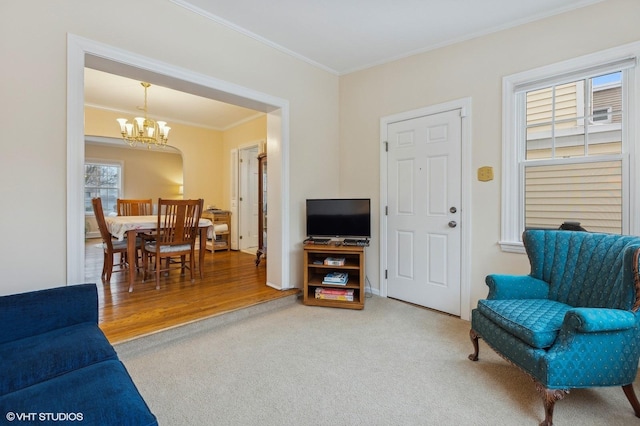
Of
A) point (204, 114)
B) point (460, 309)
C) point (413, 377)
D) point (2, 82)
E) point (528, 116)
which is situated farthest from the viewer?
point (204, 114)

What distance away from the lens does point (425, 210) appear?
329 centimetres

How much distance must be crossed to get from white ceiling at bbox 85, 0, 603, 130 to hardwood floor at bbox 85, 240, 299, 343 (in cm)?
266

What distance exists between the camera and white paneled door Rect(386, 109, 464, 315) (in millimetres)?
3082

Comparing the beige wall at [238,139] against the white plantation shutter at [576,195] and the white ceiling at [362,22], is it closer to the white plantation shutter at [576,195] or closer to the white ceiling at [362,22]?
the white ceiling at [362,22]

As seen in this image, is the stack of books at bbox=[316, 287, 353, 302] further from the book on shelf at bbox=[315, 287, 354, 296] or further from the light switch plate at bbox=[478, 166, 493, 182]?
the light switch plate at bbox=[478, 166, 493, 182]

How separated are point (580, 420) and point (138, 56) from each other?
3.71 metres

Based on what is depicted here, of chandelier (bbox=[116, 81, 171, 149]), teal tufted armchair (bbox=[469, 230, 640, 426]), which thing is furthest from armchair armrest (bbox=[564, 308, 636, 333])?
chandelier (bbox=[116, 81, 171, 149])

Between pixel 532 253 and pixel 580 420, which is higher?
pixel 532 253

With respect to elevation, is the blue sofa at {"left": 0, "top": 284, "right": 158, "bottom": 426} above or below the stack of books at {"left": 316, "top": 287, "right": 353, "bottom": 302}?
above

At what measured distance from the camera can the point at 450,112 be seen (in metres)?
3.08

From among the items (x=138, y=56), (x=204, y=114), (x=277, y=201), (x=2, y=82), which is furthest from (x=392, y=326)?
(x=204, y=114)

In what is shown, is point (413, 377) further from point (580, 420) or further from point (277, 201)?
point (277, 201)

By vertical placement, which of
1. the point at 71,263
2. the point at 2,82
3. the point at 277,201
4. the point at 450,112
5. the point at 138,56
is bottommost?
the point at 71,263

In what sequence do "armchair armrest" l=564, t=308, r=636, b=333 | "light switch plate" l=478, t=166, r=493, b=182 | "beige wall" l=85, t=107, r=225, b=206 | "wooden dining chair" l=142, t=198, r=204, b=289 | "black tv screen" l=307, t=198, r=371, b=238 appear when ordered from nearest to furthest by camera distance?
1. "armchair armrest" l=564, t=308, r=636, b=333
2. "light switch plate" l=478, t=166, r=493, b=182
3. "black tv screen" l=307, t=198, r=371, b=238
4. "wooden dining chair" l=142, t=198, r=204, b=289
5. "beige wall" l=85, t=107, r=225, b=206
